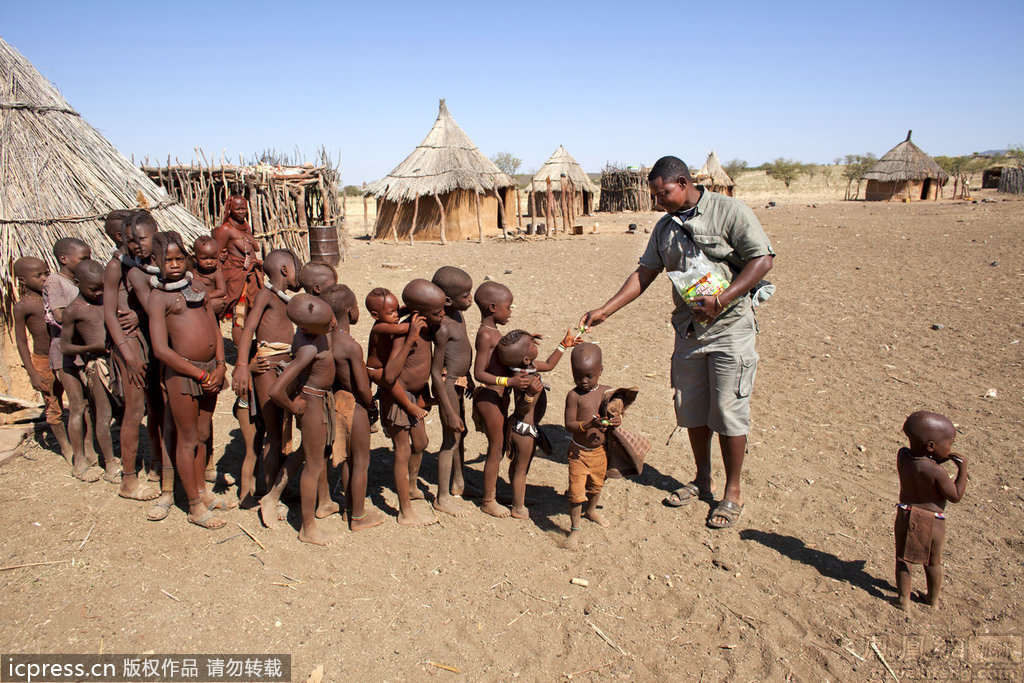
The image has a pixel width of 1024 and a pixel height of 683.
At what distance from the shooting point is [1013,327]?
21.5 feet

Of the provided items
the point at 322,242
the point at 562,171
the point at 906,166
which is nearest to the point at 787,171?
the point at 906,166

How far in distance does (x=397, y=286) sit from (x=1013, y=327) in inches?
322

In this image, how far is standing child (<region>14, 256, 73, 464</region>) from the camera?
3.97m

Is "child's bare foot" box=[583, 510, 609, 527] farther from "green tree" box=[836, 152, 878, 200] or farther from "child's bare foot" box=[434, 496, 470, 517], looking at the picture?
"green tree" box=[836, 152, 878, 200]

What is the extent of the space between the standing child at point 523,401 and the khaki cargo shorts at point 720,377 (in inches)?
29.5

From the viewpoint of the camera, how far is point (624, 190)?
27.9 metres

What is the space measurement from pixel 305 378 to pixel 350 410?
27 centimetres

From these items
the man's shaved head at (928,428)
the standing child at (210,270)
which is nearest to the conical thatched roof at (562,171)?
the standing child at (210,270)

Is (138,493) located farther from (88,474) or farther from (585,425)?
(585,425)

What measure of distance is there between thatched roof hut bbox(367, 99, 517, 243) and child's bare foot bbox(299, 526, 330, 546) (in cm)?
1398

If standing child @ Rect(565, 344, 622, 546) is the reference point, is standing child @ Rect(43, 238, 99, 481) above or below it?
above

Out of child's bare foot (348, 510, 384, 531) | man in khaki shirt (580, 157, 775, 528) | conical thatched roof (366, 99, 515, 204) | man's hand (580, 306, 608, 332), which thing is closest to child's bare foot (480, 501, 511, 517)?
child's bare foot (348, 510, 384, 531)

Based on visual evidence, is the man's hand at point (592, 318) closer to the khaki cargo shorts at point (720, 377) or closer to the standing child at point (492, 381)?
the standing child at point (492, 381)

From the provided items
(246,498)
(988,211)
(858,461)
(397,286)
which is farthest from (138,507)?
(988,211)
